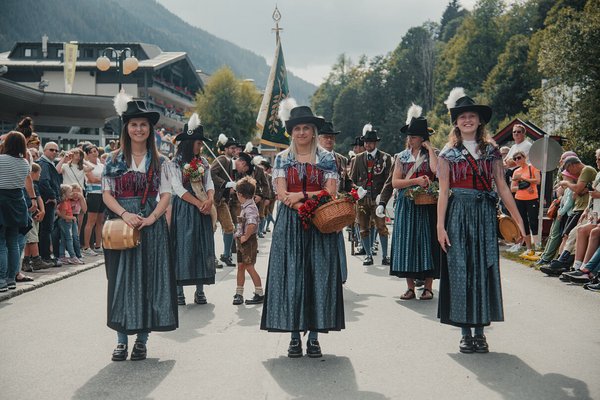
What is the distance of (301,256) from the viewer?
602 centimetres

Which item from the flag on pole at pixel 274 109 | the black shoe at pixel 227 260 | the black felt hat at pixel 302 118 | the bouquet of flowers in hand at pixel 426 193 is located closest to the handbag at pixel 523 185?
the flag on pole at pixel 274 109

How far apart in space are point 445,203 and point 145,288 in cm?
272

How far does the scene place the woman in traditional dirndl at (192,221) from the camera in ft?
27.9

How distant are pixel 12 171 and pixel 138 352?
4277 mm

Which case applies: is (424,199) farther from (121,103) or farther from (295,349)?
(121,103)

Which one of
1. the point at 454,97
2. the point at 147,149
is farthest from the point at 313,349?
the point at 454,97

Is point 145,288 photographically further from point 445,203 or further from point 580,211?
point 580,211

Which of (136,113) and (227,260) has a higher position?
(136,113)

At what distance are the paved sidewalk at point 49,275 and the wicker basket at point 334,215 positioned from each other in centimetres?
509

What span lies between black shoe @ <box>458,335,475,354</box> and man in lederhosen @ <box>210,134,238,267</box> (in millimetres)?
6457

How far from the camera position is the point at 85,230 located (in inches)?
559

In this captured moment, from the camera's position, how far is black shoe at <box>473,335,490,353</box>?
610 centimetres

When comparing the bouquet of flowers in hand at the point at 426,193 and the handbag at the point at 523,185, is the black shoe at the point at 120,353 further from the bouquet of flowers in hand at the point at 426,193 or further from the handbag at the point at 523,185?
the handbag at the point at 523,185

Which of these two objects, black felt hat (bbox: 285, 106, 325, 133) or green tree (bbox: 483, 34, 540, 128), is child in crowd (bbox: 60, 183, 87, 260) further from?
green tree (bbox: 483, 34, 540, 128)
